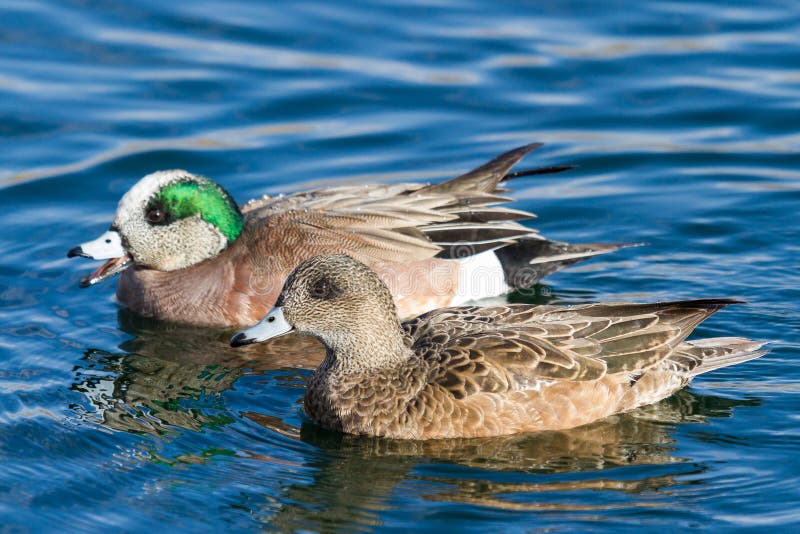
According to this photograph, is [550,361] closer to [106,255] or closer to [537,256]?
[537,256]

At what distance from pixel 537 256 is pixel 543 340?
2.24 metres

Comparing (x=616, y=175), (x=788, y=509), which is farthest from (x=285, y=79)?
(x=788, y=509)

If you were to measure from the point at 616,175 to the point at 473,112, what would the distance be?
2061 millimetres

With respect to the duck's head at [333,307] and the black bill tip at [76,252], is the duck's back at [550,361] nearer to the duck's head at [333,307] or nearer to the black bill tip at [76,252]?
the duck's head at [333,307]

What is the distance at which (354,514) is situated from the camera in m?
6.25

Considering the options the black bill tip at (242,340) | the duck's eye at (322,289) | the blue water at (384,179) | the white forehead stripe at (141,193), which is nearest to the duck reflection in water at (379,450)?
the blue water at (384,179)

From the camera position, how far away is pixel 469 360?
6.98m

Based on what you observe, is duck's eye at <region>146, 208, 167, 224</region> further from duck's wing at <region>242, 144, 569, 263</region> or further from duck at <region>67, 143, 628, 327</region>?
duck's wing at <region>242, 144, 569, 263</region>

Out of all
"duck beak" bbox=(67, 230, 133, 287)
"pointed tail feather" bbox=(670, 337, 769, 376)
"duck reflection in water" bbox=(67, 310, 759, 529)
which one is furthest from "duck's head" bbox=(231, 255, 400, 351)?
"duck beak" bbox=(67, 230, 133, 287)

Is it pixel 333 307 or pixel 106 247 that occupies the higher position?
pixel 106 247

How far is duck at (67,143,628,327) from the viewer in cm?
908

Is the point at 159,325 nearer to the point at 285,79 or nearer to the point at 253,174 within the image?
the point at 253,174

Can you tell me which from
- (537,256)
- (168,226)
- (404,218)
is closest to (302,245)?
(404,218)

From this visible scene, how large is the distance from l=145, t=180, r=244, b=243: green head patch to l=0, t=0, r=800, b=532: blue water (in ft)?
2.68
